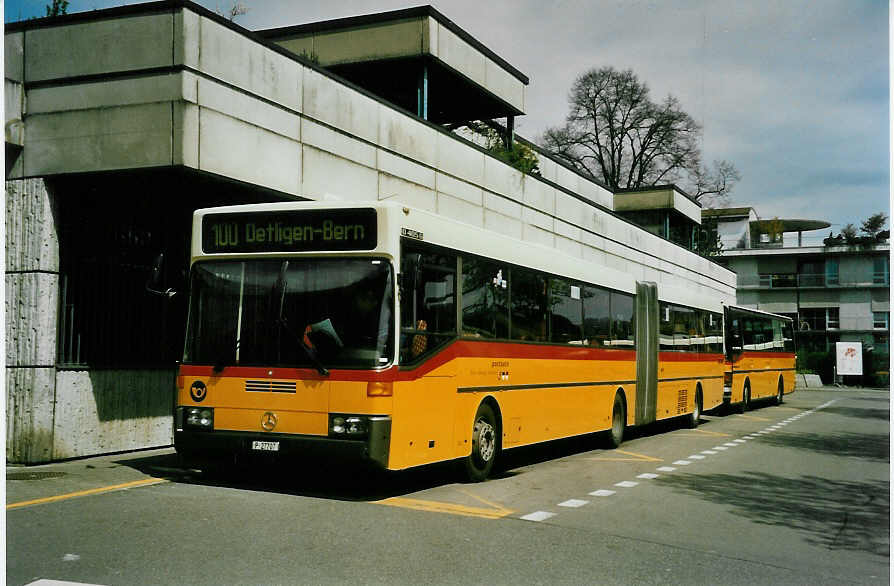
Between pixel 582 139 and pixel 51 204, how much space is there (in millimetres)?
41840

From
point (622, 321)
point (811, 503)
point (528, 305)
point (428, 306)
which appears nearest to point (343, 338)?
point (428, 306)

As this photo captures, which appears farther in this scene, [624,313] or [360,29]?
[360,29]

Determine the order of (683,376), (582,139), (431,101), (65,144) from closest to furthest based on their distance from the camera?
1. (65,144)
2. (683,376)
3. (431,101)
4. (582,139)

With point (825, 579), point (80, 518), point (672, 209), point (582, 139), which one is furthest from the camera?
point (582, 139)

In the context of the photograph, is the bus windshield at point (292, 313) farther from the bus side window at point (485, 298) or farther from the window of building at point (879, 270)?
the window of building at point (879, 270)

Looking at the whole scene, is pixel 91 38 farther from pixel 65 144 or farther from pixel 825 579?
pixel 825 579

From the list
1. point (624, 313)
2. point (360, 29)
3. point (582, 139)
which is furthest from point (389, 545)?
point (582, 139)

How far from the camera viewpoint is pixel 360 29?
21.1m

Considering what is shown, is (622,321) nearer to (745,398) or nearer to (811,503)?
(811,503)

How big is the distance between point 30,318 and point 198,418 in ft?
12.4

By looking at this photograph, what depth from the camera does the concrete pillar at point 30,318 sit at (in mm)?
12688

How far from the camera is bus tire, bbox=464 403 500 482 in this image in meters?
11.8

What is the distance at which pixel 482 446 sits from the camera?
12062mm

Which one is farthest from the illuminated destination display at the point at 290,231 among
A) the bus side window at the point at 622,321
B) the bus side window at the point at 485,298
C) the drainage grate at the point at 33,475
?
the bus side window at the point at 622,321
